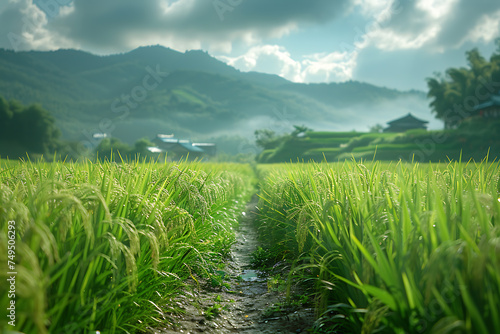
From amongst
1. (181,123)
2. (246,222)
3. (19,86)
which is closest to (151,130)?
(181,123)

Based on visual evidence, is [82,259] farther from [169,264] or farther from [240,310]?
[240,310]

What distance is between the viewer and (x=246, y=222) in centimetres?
977

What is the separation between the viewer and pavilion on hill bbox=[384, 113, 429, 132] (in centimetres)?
6975

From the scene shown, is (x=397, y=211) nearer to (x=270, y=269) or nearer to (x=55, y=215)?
(x=55, y=215)

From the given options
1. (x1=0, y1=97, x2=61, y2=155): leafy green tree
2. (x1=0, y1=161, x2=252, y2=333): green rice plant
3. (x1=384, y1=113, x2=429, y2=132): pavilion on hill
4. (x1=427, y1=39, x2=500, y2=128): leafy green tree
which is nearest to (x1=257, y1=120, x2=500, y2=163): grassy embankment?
(x1=427, y1=39, x2=500, y2=128): leafy green tree

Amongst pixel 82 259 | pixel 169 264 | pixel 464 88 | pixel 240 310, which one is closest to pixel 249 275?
pixel 240 310

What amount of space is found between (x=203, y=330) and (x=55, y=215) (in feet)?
5.85

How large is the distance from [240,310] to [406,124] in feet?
246

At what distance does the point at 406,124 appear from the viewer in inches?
2761

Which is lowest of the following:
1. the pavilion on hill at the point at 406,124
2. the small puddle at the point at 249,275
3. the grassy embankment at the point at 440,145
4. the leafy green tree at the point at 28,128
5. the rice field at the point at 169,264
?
the small puddle at the point at 249,275

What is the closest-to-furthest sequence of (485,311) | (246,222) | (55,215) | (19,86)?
(485,311) → (55,215) → (246,222) → (19,86)

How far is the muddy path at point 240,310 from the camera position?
10.5 feet

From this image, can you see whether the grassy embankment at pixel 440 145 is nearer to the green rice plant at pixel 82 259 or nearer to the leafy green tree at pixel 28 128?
the green rice plant at pixel 82 259

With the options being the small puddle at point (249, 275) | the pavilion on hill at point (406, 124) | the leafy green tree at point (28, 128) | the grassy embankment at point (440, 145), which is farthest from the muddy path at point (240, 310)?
the pavilion on hill at point (406, 124)
